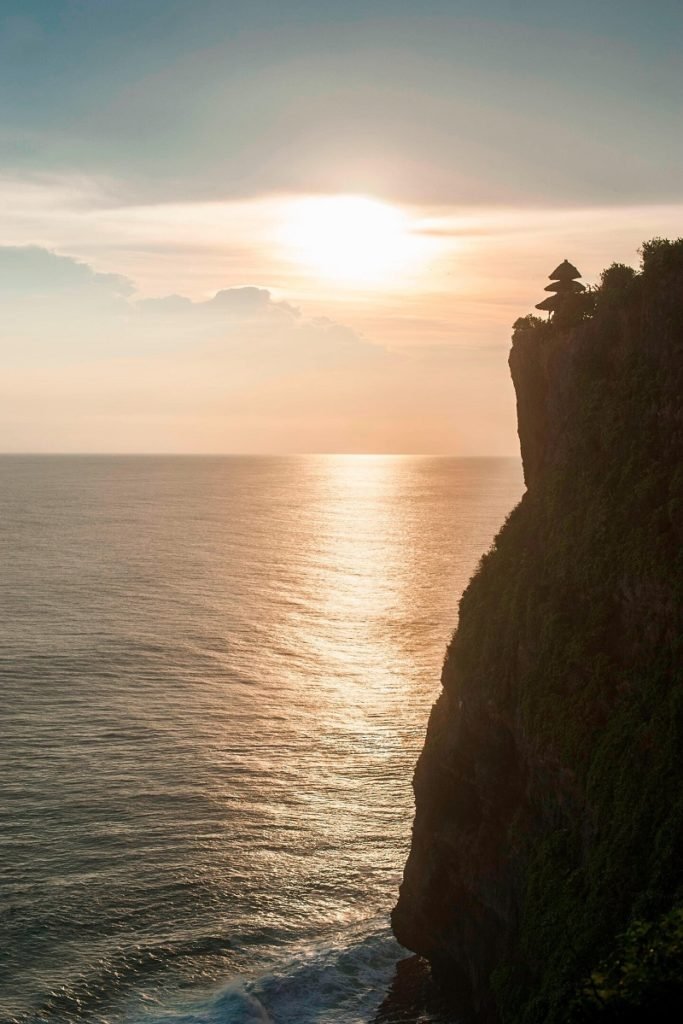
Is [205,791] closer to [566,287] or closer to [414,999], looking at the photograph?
[414,999]

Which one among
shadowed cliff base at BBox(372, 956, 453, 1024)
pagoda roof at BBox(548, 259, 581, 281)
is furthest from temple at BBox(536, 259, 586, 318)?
shadowed cliff base at BBox(372, 956, 453, 1024)

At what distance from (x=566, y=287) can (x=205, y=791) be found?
34426mm

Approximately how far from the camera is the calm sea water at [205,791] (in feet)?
129

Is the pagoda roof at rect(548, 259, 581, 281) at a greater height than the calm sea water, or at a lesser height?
greater

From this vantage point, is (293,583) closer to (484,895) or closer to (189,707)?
(189,707)

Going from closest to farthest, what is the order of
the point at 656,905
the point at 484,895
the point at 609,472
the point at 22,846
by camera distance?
1. the point at 656,905
2. the point at 609,472
3. the point at 484,895
4. the point at 22,846

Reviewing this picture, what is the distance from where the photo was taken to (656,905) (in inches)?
971

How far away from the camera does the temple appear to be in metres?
40.0

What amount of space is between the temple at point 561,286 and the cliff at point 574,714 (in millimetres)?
1077

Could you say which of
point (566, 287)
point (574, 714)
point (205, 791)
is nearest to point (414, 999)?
point (574, 714)

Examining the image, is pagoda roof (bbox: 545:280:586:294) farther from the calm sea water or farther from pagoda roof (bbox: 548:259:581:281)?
the calm sea water

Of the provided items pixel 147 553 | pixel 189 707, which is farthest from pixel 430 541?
pixel 189 707

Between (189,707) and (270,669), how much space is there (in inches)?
474

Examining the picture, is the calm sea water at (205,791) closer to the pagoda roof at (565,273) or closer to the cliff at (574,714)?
the cliff at (574,714)
